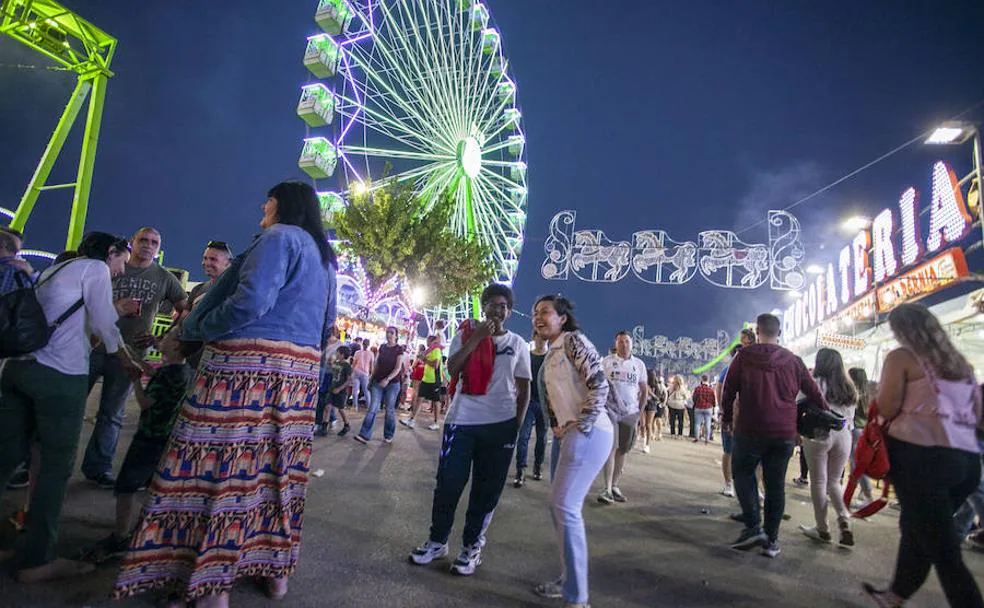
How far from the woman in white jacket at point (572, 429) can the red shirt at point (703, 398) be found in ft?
34.9

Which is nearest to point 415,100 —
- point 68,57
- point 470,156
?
point 470,156

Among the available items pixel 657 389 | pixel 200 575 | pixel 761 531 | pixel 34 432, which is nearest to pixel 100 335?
pixel 34 432

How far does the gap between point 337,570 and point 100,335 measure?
1720 millimetres

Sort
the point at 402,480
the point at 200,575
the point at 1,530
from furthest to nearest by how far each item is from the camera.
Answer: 1. the point at 402,480
2. the point at 1,530
3. the point at 200,575

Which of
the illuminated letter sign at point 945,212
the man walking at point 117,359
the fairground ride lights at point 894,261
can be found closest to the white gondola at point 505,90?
the fairground ride lights at point 894,261

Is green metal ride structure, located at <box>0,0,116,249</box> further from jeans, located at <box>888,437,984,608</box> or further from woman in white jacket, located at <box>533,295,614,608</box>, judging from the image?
jeans, located at <box>888,437,984,608</box>

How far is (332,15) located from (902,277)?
20207 millimetres

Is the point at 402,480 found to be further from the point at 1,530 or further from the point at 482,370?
the point at 1,530

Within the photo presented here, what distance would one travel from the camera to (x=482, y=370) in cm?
306

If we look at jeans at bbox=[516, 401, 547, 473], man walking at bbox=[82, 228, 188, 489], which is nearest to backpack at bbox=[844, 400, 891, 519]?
jeans at bbox=[516, 401, 547, 473]

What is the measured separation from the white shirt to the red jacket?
14.0 ft

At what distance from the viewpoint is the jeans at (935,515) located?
91.2 inches

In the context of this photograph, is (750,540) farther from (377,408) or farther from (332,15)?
(332,15)

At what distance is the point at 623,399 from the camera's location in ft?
17.7
